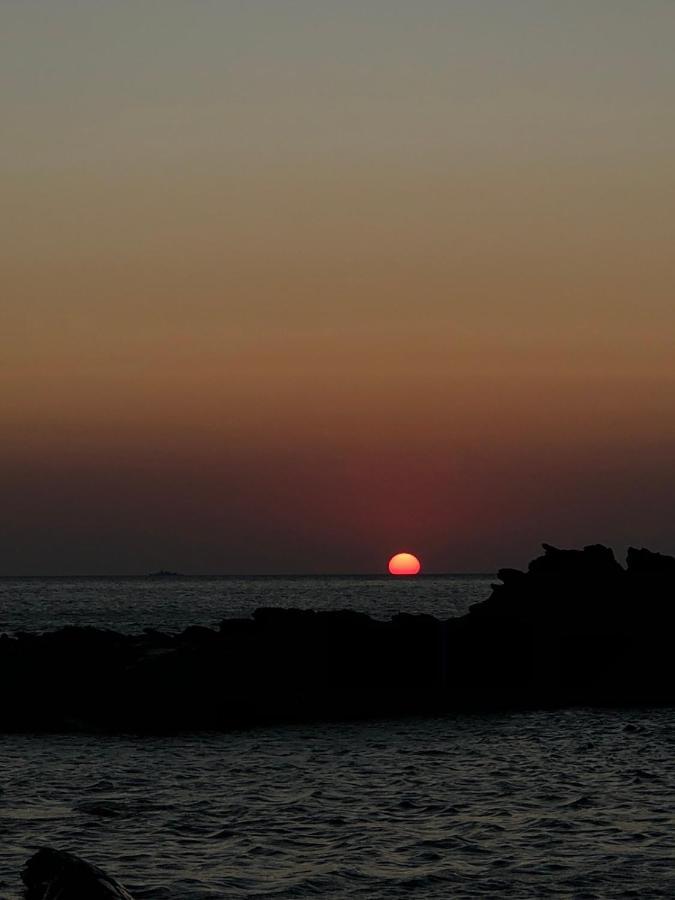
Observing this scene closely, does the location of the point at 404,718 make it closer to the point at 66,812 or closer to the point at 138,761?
the point at 138,761

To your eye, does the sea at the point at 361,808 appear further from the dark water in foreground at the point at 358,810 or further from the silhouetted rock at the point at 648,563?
the silhouetted rock at the point at 648,563

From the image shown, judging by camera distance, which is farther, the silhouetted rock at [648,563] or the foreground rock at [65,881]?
the silhouetted rock at [648,563]

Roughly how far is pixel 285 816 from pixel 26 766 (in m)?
10.9

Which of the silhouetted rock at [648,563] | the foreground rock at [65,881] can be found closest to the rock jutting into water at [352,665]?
the silhouetted rock at [648,563]

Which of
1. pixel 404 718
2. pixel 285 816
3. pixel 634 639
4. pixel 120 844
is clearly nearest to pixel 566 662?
pixel 634 639

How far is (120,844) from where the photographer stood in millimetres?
23891

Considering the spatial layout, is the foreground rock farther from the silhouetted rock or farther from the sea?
the silhouetted rock

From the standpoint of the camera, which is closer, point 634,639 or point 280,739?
point 280,739

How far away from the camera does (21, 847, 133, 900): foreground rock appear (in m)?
17.8

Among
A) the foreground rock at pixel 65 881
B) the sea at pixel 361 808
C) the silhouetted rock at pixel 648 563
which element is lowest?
the sea at pixel 361 808

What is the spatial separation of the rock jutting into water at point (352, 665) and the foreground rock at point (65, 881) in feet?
79.8

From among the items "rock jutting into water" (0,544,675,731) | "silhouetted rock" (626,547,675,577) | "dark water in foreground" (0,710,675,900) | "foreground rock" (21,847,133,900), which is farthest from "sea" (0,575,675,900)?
"silhouetted rock" (626,547,675,577)

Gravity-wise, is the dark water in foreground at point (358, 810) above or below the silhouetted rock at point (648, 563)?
below

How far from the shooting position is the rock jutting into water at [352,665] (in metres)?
45.6
